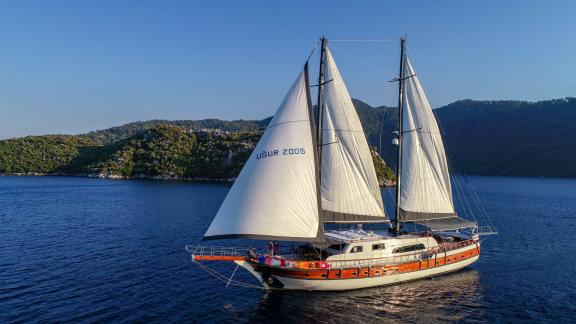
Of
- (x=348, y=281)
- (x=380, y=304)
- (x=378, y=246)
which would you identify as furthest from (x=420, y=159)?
(x=380, y=304)

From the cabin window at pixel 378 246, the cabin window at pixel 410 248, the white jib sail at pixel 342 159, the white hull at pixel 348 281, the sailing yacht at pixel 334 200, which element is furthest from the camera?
the cabin window at pixel 410 248

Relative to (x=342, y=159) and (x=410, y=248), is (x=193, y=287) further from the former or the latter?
(x=410, y=248)

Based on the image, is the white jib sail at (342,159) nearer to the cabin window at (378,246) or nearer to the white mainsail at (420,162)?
the cabin window at (378,246)

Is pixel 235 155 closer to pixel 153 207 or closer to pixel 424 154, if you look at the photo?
pixel 153 207

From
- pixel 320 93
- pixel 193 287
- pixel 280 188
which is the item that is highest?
pixel 320 93

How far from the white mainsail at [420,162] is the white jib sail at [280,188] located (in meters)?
13.8

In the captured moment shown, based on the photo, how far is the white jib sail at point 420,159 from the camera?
129 ft

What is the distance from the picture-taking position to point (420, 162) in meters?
40.1

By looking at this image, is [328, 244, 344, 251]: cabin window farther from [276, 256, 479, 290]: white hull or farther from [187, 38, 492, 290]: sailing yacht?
[276, 256, 479, 290]: white hull

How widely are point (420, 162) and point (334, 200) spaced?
1101cm

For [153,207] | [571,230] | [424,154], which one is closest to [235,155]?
[153,207]

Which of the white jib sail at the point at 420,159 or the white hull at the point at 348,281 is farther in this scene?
the white jib sail at the point at 420,159

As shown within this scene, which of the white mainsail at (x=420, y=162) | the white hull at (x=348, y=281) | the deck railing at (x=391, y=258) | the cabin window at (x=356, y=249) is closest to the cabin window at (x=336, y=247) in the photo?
the cabin window at (x=356, y=249)

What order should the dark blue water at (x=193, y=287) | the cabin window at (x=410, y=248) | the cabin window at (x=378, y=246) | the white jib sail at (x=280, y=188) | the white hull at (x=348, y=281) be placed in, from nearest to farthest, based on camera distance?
the white jib sail at (x=280, y=188) → the dark blue water at (x=193, y=287) → the white hull at (x=348, y=281) → the cabin window at (x=378, y=246) → the cabin window at (x=410, y=248)
